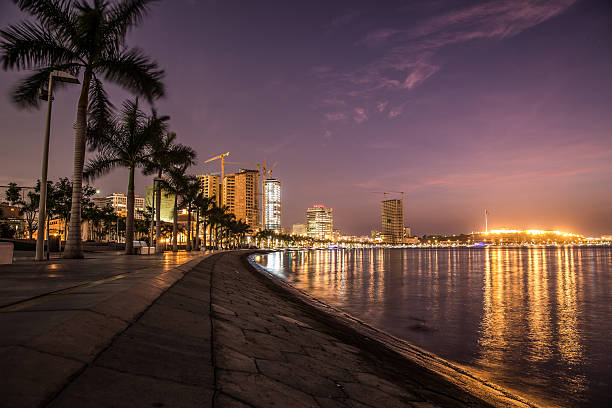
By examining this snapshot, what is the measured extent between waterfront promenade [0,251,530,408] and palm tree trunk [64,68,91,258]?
10.9m

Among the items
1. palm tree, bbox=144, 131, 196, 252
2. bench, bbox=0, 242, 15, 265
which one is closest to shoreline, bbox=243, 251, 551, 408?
bench, bbox=0, 242, 15, 265

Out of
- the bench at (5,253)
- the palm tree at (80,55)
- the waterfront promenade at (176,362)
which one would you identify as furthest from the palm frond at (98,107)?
the waterfront promenade at (176,362)

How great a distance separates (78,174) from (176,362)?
17.2 metres

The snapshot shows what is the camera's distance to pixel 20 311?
4.53 metres

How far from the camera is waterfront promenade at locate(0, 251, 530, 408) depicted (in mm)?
2850

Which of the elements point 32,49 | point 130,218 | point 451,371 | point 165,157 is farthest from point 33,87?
point 451,371

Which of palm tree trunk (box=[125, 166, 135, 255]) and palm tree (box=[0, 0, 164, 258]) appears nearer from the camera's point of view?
palm tree (box=[0, 0, 164, 258])

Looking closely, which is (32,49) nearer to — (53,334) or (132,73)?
(132,73)

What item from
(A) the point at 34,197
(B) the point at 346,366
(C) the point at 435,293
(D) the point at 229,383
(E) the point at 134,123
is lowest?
(C) the point at 435,293

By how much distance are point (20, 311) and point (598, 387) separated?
10.6 meters

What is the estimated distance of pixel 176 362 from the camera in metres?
3.79

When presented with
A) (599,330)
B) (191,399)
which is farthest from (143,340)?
(599,330)

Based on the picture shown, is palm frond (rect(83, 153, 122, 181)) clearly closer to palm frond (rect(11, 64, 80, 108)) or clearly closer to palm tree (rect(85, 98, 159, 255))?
palm tree (rect(85, 98, 159, 255))

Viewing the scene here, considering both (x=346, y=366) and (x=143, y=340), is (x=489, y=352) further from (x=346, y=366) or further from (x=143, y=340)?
(x=143, y=340)
